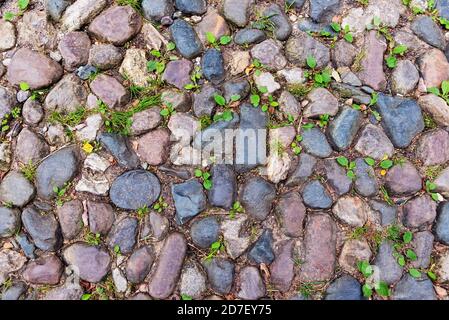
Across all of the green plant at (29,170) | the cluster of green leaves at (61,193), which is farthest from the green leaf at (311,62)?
the green plant at (29,170)

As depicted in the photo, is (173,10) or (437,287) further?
(173,10)

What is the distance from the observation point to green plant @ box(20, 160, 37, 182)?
269cm

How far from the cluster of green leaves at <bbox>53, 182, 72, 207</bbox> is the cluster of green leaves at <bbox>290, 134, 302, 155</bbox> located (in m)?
1.40

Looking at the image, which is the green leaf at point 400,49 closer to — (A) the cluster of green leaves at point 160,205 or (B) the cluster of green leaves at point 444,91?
(B) the cluster of green leaves at point 444,91

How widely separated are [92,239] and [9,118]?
964 millimetres

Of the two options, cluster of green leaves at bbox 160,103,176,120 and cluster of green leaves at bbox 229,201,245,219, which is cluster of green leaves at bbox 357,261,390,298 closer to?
cluster of green leaves at bbox 229,201,245,219

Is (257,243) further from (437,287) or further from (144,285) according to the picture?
(437,287)

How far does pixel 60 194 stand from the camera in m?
2.66

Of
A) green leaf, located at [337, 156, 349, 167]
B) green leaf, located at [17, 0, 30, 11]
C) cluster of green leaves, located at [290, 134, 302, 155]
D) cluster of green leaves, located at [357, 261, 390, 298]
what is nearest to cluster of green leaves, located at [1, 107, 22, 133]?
green leaf, located at [17, 0, 30, 11]

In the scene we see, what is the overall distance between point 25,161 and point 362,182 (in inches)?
82.6

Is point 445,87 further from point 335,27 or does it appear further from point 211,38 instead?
point 211,38

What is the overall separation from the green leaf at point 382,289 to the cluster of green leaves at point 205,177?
1152 mm

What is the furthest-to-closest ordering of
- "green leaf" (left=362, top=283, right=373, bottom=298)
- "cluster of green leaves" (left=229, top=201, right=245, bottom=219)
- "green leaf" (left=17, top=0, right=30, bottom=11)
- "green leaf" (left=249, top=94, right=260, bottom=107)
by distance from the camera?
"green leaf" (left=17, top=0, right=30, bottom=11) < "green leaf" (left=249, top=94, right=260, bottom=107) < "cluster of green leaves" (left=229, top=201, right=245, bottom=219) < "green leaf" (left=362, top=283, right=373, bottom=298)
